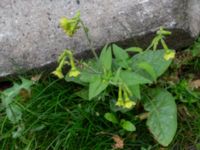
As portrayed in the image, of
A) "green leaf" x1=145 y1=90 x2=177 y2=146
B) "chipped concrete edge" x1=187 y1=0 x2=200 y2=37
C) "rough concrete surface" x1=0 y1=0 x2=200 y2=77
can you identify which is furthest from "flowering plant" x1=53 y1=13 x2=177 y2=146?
"chipped concrete edge" x1=187 y1=0 x2=200 y2=37

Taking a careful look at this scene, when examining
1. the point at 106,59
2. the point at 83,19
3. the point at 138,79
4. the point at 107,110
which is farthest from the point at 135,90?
the point at 83,19

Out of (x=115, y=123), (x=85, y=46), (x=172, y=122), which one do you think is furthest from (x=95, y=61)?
(x=172, y=122)

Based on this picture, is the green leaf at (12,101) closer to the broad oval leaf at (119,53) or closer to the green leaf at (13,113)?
the green leaf at (13,113)

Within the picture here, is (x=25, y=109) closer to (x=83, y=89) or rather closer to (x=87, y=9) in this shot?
(x=83, y=89)

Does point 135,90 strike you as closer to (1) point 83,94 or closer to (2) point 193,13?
(1) point 83,94

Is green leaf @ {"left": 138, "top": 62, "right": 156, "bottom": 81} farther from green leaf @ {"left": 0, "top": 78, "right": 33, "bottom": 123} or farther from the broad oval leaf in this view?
green leaf @ {"left": 0, "top": 78, "right": 33, "bottom": 123}
